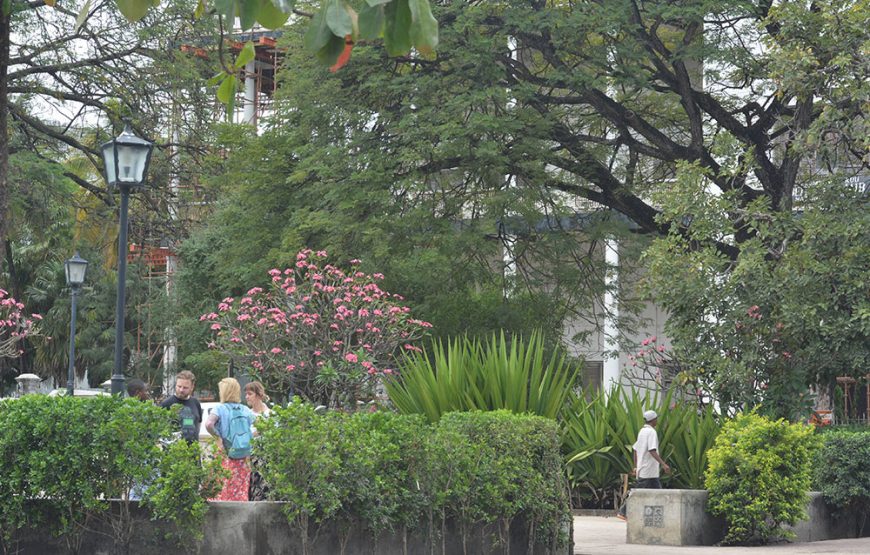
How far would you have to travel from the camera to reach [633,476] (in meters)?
17.8

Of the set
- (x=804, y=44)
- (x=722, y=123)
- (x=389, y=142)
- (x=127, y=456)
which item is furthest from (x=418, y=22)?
(x=722, y=123)

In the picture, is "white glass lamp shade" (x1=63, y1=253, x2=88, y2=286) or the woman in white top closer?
the woman in white top

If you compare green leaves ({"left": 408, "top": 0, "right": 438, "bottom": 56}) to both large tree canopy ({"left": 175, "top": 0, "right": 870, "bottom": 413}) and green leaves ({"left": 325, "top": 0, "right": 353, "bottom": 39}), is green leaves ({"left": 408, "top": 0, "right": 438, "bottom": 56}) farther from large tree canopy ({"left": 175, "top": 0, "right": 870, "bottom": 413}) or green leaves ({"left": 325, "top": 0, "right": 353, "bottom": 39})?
large tree canopy ({"left": 175, "top": 0, "right": 870, "bottom": 413})

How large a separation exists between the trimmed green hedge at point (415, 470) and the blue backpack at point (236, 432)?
186 centimetres

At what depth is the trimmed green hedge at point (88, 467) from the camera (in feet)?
28.3

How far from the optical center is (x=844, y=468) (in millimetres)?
15664

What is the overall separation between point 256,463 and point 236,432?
1.89 metres

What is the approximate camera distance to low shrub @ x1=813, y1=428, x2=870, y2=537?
15555 millimetres

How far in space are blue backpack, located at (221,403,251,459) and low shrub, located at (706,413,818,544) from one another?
5325 millimetres

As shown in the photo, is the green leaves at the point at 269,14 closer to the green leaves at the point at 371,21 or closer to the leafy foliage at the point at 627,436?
the green leaves at the point at 371,21

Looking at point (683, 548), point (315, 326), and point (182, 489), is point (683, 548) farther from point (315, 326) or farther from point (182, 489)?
point (315, 326)

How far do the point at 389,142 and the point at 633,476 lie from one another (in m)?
7.73

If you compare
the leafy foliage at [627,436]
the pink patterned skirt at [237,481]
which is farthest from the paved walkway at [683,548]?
the pink patterned skirt at [237,481]

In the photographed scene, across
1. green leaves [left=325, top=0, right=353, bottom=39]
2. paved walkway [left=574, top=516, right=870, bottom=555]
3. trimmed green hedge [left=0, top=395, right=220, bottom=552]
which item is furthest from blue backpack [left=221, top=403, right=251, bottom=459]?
green leaves [left=325, top=0, right=353, bottom=39]
